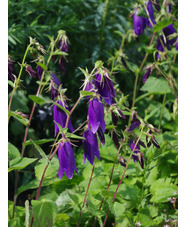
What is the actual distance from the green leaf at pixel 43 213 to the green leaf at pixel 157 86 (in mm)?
1258

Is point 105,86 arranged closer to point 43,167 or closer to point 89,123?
point 89,123

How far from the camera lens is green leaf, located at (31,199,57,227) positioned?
3.76 feet

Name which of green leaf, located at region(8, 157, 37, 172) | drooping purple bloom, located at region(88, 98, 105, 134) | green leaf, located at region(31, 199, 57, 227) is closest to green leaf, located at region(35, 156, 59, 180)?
green leaf, located at region(8, 157, 37, 172)

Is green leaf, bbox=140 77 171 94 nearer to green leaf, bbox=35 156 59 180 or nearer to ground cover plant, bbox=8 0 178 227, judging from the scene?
ground cover plant, bbox=8 0 178 227

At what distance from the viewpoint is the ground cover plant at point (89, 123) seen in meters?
1.18

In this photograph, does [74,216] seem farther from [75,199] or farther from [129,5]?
[129,5]

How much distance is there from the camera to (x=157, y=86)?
226cm

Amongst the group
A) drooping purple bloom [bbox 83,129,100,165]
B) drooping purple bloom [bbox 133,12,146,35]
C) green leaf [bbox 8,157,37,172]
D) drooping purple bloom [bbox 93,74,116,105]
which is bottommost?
green leaf [bbox 8,157,37,172]

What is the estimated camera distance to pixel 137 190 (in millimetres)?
1645

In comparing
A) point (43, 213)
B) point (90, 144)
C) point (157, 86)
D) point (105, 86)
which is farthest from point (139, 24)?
point (43, 213)

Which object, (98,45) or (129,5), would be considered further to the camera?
(129,5)

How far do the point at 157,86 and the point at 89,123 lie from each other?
122 centimetres
